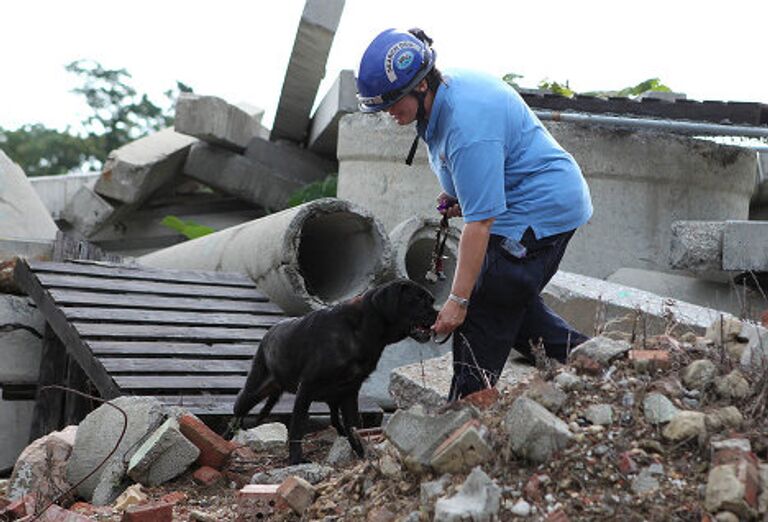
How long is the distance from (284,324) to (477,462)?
2.37 m

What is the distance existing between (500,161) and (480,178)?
0.38 ft

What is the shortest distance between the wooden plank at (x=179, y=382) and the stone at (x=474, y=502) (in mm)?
3400

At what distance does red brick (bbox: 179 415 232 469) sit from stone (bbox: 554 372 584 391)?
204 centimetres

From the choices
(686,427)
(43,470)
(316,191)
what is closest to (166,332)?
(43,470)

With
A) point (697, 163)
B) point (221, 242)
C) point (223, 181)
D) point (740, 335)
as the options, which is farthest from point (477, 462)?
point (223, 181)

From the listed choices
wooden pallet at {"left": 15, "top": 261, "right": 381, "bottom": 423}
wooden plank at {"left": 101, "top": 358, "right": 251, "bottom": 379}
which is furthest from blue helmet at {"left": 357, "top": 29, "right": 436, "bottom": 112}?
wooden plank at {"left": 101, "top": 358, "right": 251, "bottom": 379}

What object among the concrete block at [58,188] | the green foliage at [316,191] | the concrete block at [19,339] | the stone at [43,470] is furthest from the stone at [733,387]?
the concrete block at [58,188]

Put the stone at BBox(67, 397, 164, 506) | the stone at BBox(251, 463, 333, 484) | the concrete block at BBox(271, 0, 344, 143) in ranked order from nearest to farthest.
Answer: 1. the stone at BBox(251, 463, 333, 484)
2. the stone at BBox(67, 397, 164, 506)
3. the concrete block at BBox(271, 0, 344, 143)

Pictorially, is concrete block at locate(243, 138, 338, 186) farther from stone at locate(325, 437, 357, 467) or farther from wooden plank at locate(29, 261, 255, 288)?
stone at locate(325, 437, 357, 467)

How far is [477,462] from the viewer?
136 inches

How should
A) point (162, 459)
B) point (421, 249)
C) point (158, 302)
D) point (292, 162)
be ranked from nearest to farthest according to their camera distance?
point (162, 459), point (158, 302), point (421, 249), point (292, 162)

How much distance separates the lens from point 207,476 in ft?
16.6

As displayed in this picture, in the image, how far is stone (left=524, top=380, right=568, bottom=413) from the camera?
3.63 metres

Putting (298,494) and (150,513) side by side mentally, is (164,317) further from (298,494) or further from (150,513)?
(298,494)
